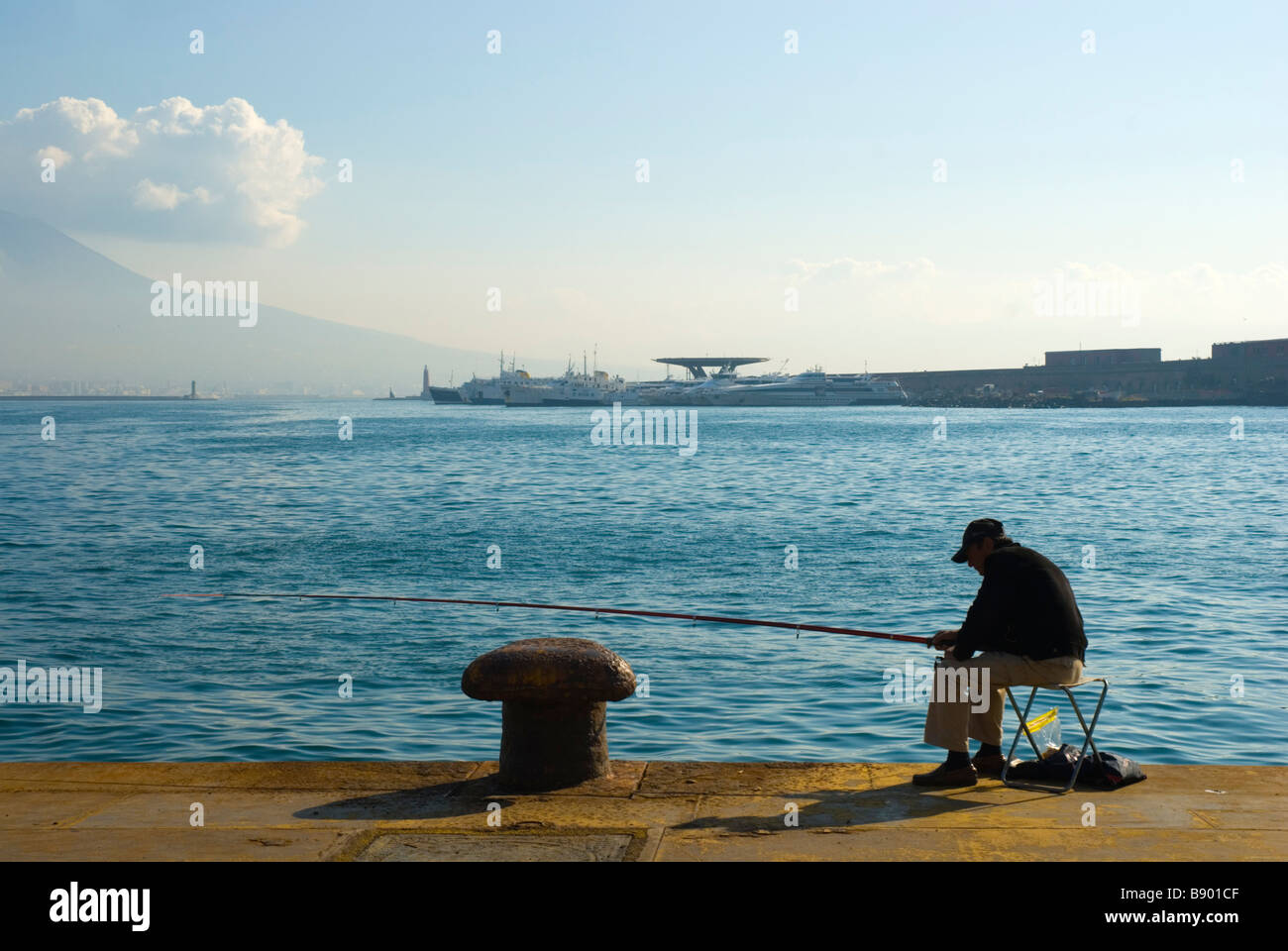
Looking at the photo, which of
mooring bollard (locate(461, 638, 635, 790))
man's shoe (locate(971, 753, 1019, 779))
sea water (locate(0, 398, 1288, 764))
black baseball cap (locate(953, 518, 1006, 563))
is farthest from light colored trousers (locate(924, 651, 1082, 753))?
sea water (locate(0, 398, 1288, 764))

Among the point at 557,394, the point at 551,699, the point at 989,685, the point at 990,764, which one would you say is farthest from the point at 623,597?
the point at 557,394

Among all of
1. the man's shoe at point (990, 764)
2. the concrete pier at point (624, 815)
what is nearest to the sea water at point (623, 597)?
the concrete pier at point (624, 815)

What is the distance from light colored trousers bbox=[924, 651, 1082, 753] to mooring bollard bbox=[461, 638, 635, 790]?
1326mm

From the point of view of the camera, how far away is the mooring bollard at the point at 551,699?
210 inches

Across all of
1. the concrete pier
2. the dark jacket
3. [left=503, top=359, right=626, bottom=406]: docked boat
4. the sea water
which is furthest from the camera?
[left=503, top=359, right=626, bottom=406]: docked boat

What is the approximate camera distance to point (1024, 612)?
17.2ft

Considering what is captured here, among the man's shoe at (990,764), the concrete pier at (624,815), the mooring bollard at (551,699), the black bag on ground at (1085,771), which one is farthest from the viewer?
the man's shoe at (990,764)

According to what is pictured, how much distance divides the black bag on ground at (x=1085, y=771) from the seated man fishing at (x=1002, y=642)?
0.29 meters

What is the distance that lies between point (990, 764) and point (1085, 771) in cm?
40

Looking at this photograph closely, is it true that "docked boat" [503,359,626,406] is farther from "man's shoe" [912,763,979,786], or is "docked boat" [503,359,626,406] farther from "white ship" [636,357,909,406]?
"man's shoe" [912,763,979,786]

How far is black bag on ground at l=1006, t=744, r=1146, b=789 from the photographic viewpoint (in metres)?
5.45

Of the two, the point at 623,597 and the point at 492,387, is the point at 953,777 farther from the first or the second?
the point at 492,387

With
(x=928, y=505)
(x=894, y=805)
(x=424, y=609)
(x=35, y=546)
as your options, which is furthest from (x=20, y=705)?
(x=928, y=505)

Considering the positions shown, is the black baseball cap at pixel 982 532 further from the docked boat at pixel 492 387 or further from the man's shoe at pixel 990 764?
the docked boat at pixel 492 387
